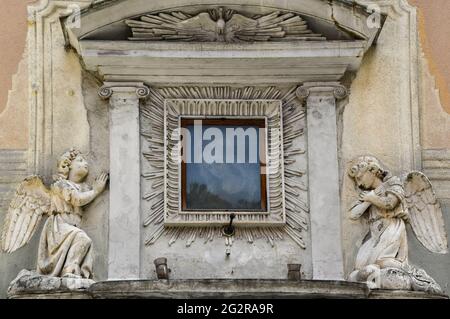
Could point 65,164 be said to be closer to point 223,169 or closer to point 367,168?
point 223,169

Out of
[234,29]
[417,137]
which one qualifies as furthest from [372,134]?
[234,29]

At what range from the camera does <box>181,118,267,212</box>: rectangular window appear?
50.5 feet

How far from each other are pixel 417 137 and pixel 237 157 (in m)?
1.35

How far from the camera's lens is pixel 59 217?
49.7 ft

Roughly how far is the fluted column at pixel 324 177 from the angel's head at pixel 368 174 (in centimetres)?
15

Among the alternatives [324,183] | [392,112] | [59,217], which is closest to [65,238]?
[59,217]

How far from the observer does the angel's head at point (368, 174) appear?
1538 centimetres

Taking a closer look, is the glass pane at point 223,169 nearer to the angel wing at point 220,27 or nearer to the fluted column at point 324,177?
the fluted column at point 324,177

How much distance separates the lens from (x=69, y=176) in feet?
50.2

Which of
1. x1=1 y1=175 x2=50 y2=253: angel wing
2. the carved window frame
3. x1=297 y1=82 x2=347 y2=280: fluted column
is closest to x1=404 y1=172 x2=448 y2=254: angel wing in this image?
x1=297 y1=82 x2=347 y2=280: fluted column

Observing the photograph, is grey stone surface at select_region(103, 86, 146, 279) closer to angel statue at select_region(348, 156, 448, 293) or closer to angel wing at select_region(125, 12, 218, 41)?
angel wing at select_region(125, 12, 218, 41)

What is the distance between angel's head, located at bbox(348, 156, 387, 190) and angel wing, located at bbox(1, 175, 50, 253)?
7.49ft
